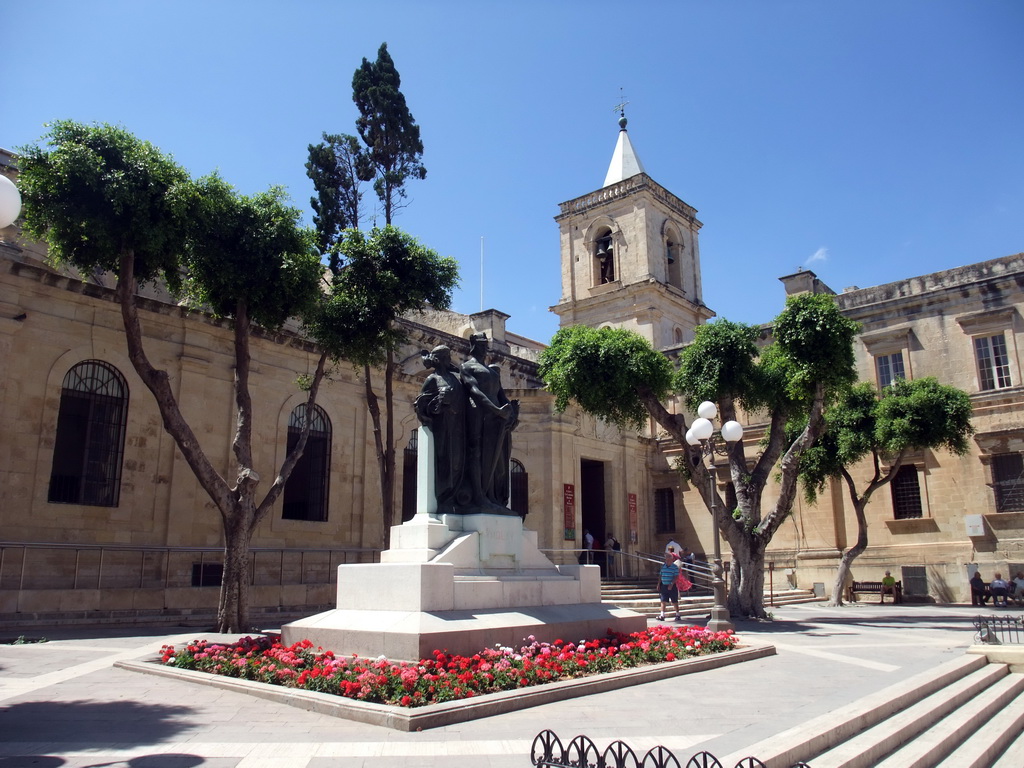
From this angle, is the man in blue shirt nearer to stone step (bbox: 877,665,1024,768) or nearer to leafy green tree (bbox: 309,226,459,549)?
leafy green tree (bbox: 309,226,459,549)

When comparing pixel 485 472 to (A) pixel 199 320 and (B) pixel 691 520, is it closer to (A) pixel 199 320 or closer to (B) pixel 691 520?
(A) pixel 199 320

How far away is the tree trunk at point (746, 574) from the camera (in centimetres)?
1792

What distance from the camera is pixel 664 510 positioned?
30.4 meters

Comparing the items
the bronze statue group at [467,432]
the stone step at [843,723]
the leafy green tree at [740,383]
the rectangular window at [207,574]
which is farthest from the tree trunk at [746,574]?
the rectangular window at [207,574]

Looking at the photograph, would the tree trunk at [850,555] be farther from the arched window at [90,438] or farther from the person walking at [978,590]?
the arched window at [90,438]

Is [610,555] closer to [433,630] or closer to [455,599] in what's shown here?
[455,599]

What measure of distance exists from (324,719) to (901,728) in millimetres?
4724

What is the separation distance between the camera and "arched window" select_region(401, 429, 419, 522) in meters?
22.5

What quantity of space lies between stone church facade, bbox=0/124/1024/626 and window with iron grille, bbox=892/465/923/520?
0.07m

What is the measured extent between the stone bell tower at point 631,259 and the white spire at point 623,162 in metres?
0.06

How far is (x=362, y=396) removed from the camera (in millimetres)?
21844

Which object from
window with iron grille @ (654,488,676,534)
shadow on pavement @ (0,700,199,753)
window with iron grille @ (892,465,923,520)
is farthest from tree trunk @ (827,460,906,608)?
shadow on pavement @ (0,700,199,753)

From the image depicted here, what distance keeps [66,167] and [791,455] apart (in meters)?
15.8

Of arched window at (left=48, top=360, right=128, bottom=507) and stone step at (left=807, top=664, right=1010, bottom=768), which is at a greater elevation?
arched window at (left=48, top=360, right=128, bottom=507)
